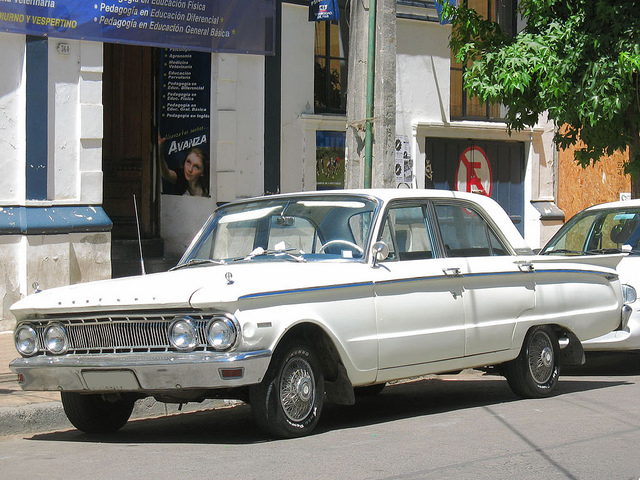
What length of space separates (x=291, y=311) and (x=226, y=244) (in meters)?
1.39

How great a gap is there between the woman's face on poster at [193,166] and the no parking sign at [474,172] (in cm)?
511

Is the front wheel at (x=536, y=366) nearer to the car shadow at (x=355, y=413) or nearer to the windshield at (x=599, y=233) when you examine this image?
the car shadow at (x=355, y=413)

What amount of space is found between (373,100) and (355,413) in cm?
351

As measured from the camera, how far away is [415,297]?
275 inches

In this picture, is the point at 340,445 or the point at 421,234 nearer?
A: the point at 340,445

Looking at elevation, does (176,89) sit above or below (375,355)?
above

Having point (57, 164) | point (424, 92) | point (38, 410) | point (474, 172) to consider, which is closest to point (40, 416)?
point (38, 410)

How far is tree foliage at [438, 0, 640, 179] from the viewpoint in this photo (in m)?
12.1

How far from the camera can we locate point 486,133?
17.8 m

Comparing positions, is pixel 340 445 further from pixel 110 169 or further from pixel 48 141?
pixel 110 169

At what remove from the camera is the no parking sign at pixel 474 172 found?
57.7 ft

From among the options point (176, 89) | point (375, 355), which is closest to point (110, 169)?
point (176, 89)

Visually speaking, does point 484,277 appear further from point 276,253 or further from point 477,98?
point 477,98

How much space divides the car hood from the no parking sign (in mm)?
11142
